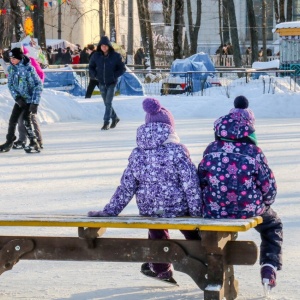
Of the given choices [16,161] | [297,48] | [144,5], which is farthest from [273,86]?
[144,5]

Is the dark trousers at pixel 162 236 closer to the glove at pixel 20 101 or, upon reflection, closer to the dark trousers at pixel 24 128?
the glove at pixel 20 101

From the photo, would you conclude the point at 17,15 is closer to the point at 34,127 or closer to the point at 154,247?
the point at 34,127

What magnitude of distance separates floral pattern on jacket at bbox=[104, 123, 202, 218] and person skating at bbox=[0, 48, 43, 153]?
7490 millimetres

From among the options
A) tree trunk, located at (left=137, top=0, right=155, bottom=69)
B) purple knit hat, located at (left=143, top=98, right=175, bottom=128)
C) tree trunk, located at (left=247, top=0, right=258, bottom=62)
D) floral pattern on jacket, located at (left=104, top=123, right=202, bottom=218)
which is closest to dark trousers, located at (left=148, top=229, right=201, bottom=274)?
floral pattern on jacket, located at (left=104, top=123, right=202, bottom=218)

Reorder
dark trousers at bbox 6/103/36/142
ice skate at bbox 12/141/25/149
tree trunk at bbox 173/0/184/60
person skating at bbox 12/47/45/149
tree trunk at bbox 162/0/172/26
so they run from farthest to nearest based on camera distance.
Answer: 1. tree trunk at bbox 162/0/172/26
2. tree trunk at bbox 173/0/184/60
3. ice skate at bbox 12/141/25/149
4. person skating at bbox 12/47/45/149
5. dark trousers at bbox 6/103/36/142

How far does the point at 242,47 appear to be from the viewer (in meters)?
64.2

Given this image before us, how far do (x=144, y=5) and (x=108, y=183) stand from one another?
31170mm

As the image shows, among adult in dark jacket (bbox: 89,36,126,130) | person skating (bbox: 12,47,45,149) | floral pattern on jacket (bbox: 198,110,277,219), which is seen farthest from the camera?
adult in dark jacket (bbox: 89,36,126,130)

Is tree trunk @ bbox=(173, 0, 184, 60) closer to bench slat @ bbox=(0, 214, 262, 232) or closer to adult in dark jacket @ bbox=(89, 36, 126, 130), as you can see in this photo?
adult in dark jacket @ bbox=(89, 36, 126, 130)

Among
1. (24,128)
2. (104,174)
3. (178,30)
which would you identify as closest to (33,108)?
(24,128)

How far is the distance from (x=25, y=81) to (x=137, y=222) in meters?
8.03

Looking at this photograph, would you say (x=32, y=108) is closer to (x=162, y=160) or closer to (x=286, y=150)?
(x=286, y=150)

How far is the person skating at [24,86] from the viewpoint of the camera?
12.8 metres

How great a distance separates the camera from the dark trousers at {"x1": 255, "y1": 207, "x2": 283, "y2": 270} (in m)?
5.60
